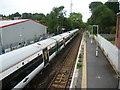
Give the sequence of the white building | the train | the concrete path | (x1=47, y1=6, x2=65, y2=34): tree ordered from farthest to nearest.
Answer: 1. (x1=47, y1=6, x2=65, y2=34): tree
2. the white building
3. the concrete path
4. the train

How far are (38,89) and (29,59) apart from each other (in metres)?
2.02

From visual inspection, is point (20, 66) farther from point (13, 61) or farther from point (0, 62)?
point (0, 62)

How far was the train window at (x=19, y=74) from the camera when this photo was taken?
5.48 meters

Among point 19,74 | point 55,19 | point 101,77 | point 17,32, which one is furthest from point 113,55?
point 55,19

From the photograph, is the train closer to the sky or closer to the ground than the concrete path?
closer to the sky

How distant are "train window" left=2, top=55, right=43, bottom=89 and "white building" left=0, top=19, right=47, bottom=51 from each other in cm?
1297

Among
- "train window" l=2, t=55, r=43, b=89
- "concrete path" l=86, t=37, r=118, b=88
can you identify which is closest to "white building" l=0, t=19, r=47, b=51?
"train window" l=2, t=55, r=43, b=89

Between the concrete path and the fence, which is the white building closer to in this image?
the concrete path

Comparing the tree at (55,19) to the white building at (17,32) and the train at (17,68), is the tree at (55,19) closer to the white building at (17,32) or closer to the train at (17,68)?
the white building at (17,32)

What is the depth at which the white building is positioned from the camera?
20.2m

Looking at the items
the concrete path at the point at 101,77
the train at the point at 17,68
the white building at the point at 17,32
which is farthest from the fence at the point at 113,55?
the white building at the point at 17,32

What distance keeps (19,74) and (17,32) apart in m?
19.0

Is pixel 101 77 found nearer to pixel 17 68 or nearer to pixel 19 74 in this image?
pixel 19 74

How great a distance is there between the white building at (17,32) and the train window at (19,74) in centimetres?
1297
